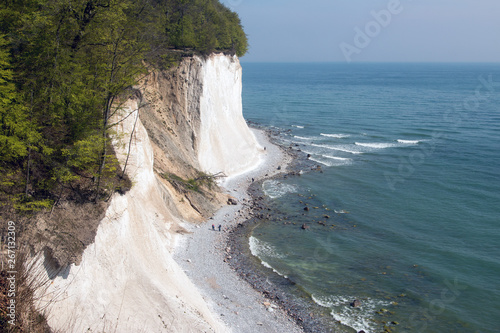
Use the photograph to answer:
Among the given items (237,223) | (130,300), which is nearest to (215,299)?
(130,300)

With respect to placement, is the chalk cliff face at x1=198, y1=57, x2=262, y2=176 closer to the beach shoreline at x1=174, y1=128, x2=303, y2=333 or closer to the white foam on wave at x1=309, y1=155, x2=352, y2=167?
the white foam on wave at x1=309, y1=155, x2=352, y2=167

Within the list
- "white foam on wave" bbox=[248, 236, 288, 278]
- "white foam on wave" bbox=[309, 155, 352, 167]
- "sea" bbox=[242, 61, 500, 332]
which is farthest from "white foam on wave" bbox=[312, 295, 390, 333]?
"white foam on wave" bbox=[309, 155, 352, 167]

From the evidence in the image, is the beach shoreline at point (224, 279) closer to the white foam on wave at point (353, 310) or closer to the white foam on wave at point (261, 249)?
the white foam on wave at point (261, 249)

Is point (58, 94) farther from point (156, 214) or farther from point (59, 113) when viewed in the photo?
point (156, 214)

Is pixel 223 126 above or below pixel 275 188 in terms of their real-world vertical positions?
above

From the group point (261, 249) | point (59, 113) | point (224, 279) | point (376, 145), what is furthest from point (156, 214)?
point (376, 145)

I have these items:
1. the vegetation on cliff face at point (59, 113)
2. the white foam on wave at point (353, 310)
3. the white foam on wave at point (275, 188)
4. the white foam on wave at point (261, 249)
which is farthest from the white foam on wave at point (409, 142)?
the vegetation on cliff face at point (59, 113)
